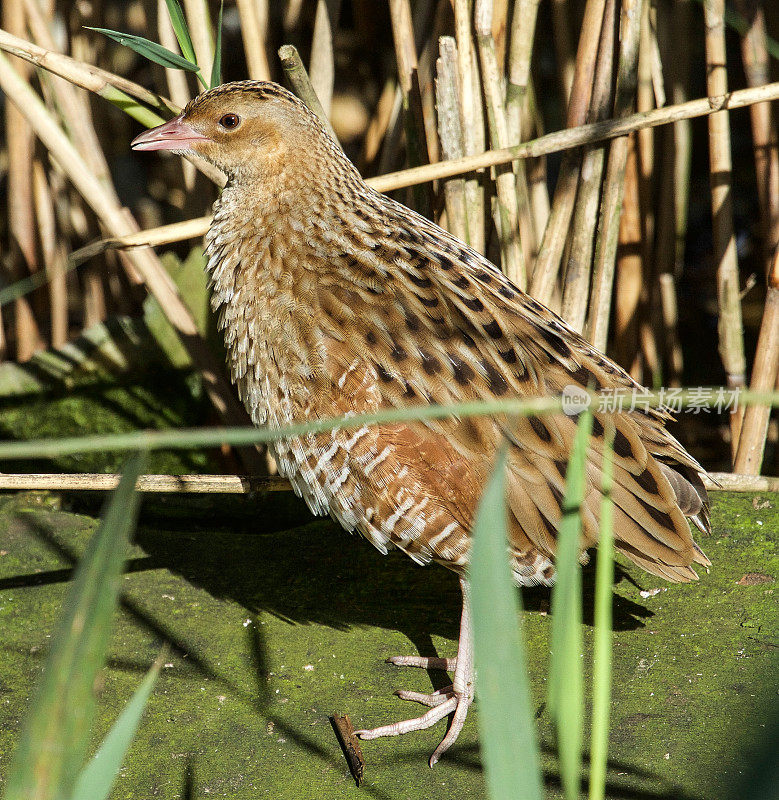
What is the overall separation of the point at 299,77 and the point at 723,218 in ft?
4.63

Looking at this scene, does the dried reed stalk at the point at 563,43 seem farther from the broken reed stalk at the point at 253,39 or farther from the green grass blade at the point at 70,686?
the green grass blade at the point at 70,686

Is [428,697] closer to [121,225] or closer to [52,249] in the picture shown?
[121,225]

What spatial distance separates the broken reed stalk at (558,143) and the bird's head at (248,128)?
309 millimetres

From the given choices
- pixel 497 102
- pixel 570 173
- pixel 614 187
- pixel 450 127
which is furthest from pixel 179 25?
pixel 614 187

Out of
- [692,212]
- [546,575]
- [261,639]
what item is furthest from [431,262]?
[692,212]

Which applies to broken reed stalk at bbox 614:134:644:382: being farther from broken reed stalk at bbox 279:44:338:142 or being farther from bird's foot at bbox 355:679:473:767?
bird's foot at bbox 355:679:473:767

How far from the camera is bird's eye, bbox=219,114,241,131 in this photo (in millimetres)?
2479

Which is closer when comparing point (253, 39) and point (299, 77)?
point (299, 77)

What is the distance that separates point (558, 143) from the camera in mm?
2641

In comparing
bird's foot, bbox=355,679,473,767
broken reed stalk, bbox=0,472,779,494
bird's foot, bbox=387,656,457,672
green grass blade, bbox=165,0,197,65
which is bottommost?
bird's foot, bbox=355,679,473,767

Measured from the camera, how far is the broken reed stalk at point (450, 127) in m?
2.62

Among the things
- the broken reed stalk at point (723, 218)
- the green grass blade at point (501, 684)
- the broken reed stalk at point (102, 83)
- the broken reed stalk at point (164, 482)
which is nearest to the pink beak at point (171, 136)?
the broken reed stalk at point (102, 83)

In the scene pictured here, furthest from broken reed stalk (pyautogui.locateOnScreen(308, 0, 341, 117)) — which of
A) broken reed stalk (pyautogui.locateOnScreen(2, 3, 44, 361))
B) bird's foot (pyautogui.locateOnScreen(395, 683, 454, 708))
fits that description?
bird's foot (pyautogui.locateOnScreen(395, 683, 454, 708))

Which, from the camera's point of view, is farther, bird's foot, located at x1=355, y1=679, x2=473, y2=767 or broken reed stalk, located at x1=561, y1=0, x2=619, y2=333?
broken reed stalk, located at x1=561, y1=0, x2=619, y2=333
